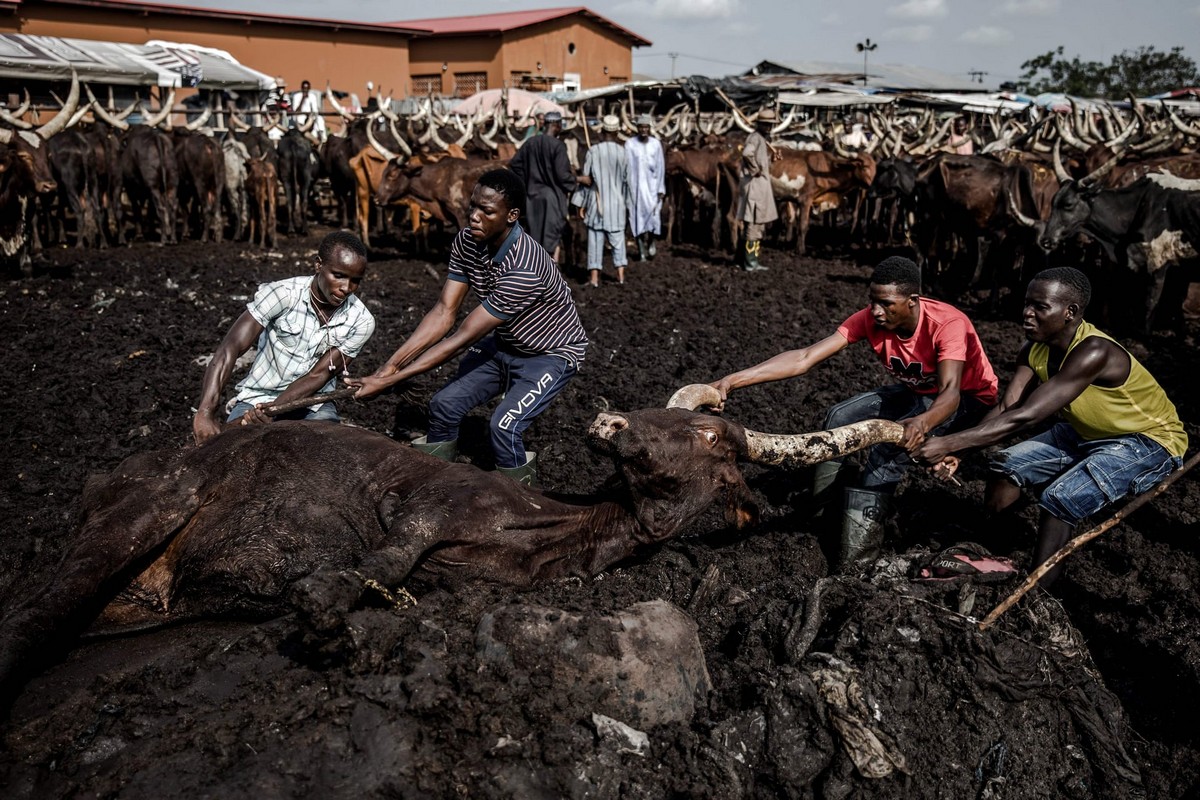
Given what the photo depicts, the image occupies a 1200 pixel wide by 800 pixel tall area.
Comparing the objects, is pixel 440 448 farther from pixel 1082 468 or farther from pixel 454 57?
pixel 454 57

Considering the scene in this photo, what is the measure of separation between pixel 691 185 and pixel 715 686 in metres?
16.0

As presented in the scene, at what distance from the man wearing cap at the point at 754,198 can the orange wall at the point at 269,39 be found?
25.8 meters

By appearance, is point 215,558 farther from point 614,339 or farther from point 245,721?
point 614,339

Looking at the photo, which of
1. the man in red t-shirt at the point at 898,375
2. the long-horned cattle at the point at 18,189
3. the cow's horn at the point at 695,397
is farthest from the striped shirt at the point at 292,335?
the long-horned cattle at the point at 18,189

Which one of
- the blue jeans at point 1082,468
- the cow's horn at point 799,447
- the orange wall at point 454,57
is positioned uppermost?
the orange wall at point 454,57

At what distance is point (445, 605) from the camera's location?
3.42 m

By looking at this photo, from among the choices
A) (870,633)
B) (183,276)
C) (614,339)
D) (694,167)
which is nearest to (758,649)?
(870,633)

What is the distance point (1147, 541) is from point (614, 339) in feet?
17.9

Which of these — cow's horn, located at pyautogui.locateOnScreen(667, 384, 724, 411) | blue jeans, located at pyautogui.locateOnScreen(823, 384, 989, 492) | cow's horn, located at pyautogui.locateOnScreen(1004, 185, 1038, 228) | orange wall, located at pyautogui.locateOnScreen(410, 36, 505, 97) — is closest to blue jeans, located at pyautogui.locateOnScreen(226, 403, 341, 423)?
cow's horn, located at pyautogui.locateOnScreen(667, 384, 724, 411)

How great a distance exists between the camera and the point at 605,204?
1302 cm

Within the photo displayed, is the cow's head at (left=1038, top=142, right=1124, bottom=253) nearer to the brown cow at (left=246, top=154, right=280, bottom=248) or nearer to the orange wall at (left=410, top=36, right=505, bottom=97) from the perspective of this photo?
the brown cow at (left=246, top=154, right=280, bottom=248)

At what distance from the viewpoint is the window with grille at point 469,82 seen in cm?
4019

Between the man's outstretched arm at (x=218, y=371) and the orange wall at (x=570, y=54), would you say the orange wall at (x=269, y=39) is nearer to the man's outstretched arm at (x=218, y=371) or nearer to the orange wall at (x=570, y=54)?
the orange wall at (x=570, y=54)

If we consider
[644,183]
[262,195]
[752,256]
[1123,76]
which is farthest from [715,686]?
[1123,76]
